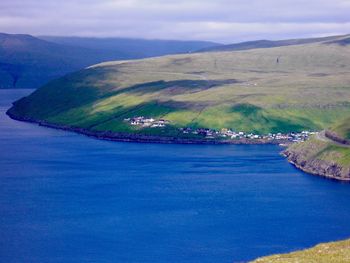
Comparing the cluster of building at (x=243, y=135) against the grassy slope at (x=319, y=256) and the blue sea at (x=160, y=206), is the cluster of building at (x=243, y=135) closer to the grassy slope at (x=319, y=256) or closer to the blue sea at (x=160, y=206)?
the blue sea at (x=160, y=206)

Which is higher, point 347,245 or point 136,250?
point 347,245

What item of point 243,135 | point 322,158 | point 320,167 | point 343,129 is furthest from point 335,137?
point 243,135

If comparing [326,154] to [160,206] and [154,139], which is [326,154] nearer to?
[160,206]

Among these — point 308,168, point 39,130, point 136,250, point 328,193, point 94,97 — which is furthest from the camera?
point 94,97

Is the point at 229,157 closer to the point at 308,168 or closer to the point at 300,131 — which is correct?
the point at 308,168

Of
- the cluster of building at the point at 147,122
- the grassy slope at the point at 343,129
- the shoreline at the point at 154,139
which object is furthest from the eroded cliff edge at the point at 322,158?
the cluster of building at the point at 147,122

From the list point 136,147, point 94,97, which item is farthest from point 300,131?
point 94,97
